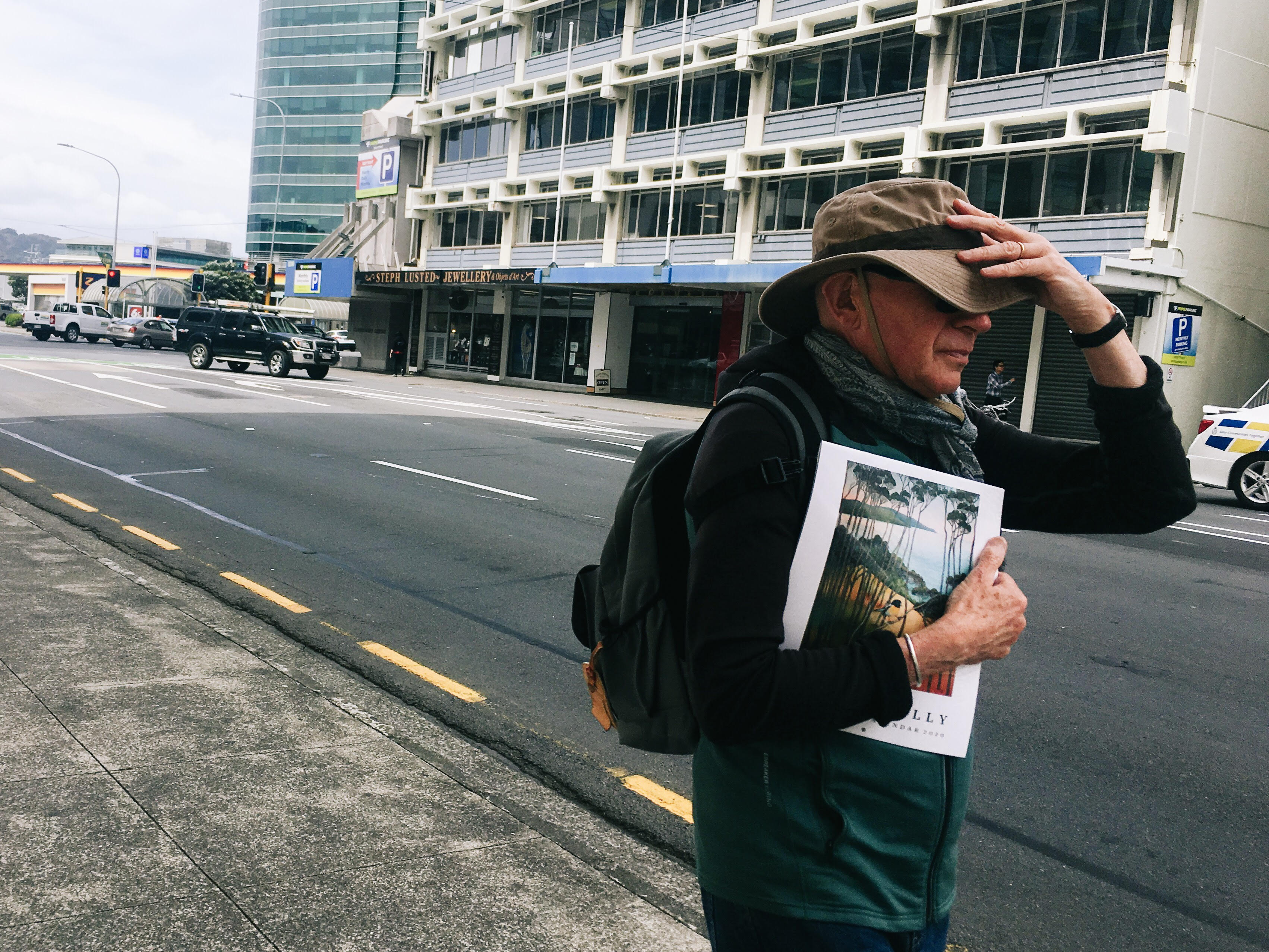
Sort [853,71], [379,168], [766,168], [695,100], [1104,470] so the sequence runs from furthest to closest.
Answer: [379,168], [695,100], [766,168], [853,71], [1104,470]

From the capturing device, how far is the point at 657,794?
434 centimetres

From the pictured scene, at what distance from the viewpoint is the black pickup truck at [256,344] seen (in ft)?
105

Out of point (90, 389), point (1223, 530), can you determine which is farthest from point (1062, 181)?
point (90, 389)

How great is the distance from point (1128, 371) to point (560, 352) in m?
40.3

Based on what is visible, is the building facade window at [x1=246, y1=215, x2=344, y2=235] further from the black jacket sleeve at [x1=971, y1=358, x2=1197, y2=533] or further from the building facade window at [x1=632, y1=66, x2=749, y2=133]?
the black jacket sleeve at [x1=971, y1=358, x2=1197, y2=533]

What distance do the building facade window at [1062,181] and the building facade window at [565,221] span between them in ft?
46.3

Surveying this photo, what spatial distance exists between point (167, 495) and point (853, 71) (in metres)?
25.3

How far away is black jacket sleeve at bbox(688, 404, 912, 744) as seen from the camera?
5.14 ft

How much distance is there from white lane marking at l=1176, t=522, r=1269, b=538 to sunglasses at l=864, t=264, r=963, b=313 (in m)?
12.3

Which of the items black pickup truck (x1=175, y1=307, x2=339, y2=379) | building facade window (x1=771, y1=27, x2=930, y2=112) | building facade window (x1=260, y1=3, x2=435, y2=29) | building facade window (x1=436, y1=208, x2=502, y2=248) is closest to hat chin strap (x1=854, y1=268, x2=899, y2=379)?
building facade window (x1=771, y1=27, x2=930, y2=112)

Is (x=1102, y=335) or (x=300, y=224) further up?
(x=300, y=224)

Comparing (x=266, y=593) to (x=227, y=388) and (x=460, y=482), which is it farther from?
(x=227, y=388)

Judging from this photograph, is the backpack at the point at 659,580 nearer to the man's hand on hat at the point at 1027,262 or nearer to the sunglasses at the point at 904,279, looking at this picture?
the sunglasses at the point at 904,279

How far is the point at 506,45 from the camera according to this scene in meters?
44.1
